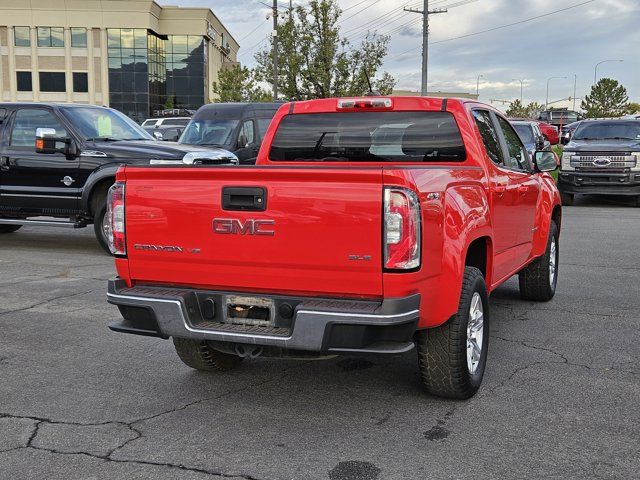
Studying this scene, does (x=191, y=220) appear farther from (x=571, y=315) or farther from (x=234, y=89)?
(x=234, y=89)

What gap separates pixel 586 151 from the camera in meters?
16.1

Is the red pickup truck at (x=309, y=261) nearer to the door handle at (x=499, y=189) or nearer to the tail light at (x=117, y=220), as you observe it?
the tail light at (x=117, y=220)

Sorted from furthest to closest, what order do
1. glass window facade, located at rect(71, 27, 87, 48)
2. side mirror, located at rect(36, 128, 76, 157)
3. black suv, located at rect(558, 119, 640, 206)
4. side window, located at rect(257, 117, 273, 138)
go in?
glass window facade, located at rect(71, 27, 87, 48), black suv, located at rect(558, 119, 640, 206), side window, located at rect(257, 117, 273, 138), side mirror, located at rect(36, 128, 76, 157)

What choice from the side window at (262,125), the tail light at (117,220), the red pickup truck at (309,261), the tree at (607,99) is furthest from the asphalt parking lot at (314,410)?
the tree at (607,99)

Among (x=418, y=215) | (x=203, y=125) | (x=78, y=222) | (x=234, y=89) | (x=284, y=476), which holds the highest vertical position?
(x=234, y=89)

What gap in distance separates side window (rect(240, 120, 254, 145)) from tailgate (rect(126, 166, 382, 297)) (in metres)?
10.2

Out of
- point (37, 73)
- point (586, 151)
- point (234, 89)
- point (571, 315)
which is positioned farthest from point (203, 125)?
point (37, 73)

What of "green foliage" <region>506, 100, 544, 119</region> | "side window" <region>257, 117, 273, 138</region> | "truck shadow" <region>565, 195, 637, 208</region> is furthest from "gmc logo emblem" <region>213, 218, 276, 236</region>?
"green foliage" <region>506, 100, 544, 119</region>

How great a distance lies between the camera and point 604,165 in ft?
52.5

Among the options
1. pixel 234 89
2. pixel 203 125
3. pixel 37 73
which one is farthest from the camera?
pixel 37 73

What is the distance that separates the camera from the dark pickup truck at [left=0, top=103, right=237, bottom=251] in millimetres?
9602

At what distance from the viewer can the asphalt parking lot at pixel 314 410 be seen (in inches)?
138

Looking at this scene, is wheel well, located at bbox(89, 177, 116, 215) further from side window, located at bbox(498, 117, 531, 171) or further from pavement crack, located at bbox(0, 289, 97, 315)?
side window, located at bbox(498, 117, 531, 171)

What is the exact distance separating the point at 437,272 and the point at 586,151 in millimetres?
13656
